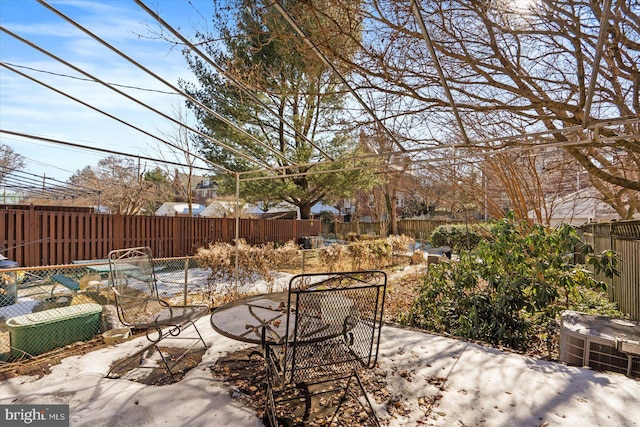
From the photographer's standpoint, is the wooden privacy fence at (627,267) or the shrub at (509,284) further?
the wooden privacy fence at (627,267)

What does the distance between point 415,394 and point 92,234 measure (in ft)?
28.6

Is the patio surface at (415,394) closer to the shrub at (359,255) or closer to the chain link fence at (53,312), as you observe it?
the chain link fence at (53,312)

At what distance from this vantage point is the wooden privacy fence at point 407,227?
17781 millimetres

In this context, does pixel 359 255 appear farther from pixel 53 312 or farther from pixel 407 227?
pixel 407 227

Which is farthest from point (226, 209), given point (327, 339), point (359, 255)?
point (327, 339)

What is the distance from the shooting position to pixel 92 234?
8109 millimetres

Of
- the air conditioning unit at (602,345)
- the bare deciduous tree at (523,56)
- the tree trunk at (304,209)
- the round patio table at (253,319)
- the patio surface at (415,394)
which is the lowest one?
the patio surface at (415,394)

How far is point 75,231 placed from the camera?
7.81m

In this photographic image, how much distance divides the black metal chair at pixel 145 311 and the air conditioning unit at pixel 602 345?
129 inches

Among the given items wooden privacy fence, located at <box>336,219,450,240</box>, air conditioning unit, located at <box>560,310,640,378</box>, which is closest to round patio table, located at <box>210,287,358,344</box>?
air conditioning unit, located at <box>560,310,640,378</box>

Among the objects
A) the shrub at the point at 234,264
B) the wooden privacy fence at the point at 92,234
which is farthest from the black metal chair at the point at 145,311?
the wooden privacy fence at the point at 92,234

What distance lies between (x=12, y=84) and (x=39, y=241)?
5.13m

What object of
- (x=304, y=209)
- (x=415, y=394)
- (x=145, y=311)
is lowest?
(x=415, y=394)

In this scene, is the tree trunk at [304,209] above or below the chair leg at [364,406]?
above
